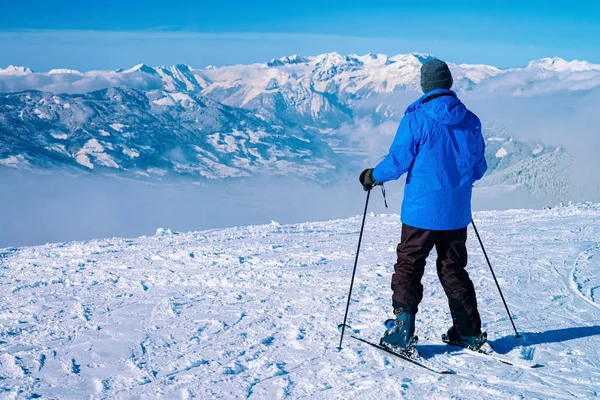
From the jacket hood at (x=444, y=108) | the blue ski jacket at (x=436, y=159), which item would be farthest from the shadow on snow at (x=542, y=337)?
the jacket hood at (x=444, y=108)

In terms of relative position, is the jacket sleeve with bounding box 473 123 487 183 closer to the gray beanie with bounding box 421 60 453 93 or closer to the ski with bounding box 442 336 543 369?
the gray beanie with bounding box 421 60 453 93

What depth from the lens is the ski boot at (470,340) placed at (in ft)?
13.2

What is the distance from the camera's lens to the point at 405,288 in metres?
3.87

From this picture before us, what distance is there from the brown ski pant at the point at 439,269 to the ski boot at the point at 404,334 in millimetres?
61

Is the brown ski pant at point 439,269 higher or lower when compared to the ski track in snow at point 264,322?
higher

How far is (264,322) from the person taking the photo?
4863 millimetres

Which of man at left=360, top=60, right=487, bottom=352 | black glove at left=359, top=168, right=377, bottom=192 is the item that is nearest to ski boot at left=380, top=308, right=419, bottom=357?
man at left=360, top=60, right=487, bottom=352

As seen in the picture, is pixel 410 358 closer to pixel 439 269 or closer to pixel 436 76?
pixel 439 269

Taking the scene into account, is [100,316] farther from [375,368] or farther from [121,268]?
[375,368]

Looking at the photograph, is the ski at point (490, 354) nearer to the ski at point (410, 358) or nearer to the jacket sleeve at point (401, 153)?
the ski at point (410, 358)

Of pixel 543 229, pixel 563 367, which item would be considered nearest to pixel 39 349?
pixel 563 367

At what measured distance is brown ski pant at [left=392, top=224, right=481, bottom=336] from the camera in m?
3.81

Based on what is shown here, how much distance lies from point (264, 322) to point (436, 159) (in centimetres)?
227

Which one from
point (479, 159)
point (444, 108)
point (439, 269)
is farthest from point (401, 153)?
point (439, 269)
